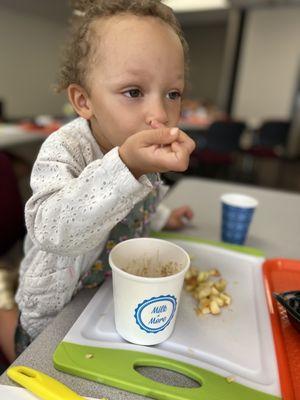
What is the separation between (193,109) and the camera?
181 inches

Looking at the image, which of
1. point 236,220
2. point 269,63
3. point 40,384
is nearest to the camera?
point 40,384

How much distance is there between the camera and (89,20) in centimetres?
66

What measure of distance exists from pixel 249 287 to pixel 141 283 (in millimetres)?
331

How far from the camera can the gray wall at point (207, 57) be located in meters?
7.11

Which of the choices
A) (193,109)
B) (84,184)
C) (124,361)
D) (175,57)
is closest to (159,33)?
(175,57)

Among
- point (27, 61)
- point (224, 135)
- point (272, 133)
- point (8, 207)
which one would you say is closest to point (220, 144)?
point (224, 135)

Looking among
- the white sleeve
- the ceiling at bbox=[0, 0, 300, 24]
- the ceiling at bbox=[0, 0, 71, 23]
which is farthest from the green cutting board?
the ceiling at bbox=[0, 0, 71, 23]

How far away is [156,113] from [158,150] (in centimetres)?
16

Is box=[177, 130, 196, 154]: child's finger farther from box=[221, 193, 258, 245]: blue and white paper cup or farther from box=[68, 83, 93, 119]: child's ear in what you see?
box=[221, 193, 258, 245]: blue and white paper cup

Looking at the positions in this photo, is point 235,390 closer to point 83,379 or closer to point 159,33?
point 83,379

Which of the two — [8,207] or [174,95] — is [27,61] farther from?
[174,95]

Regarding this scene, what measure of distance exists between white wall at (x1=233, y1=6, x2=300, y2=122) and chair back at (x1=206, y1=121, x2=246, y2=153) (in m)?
2.52

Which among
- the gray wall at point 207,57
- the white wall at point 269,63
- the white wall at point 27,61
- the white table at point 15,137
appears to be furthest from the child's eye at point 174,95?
the gray wall at point 207,57

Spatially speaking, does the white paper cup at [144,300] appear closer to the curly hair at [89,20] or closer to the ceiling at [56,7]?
the curly hair at [89,20]
